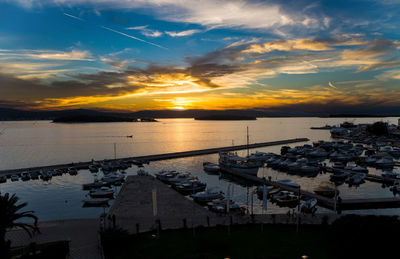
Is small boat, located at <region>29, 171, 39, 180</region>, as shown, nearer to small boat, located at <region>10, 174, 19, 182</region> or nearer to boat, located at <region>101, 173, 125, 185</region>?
small boat, located at <region>10, 174, 19, 182</region>

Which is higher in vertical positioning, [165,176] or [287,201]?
[165,176]

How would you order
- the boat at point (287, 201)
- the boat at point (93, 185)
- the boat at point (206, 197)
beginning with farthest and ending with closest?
the boat at point (93, 185)
the boat at point (206, 197)
the boat at point (287, 201)

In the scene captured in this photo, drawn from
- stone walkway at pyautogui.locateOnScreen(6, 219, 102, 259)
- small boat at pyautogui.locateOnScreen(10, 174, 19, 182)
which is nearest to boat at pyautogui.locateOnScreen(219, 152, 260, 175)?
stone walkway at pyautogui.locateOnScreen(6, 219, 102, 259)

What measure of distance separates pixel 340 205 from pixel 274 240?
65.9 ft

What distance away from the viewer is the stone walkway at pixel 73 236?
19312mm

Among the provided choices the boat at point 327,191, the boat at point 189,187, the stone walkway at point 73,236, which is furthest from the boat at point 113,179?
the boat at point 327,191

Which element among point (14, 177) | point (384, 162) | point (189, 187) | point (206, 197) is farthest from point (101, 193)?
point (384, 162)

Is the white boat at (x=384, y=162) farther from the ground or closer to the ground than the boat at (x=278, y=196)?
closer to the ground

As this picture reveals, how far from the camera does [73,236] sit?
22.8m

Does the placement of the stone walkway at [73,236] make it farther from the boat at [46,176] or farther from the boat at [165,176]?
the boat at [46,176]

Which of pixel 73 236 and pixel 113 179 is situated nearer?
pixel 73 236

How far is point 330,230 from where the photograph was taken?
19.8 meters

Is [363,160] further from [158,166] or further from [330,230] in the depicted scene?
[330,230]

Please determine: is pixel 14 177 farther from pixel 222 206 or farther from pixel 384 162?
pixel 384 162
